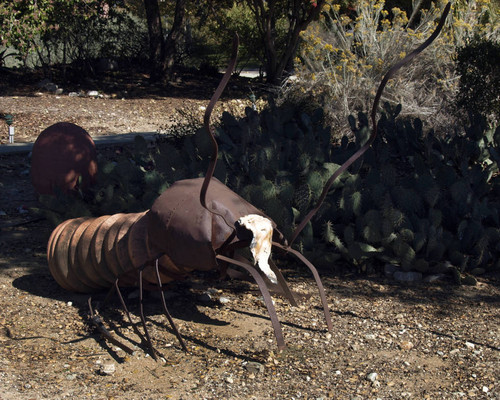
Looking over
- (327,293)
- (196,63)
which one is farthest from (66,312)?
(196,63)

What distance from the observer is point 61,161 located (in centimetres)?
617

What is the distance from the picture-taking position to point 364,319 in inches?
165

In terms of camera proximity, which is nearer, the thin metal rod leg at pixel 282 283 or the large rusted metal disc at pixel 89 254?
the thin metal rod leg at pixel 282 283

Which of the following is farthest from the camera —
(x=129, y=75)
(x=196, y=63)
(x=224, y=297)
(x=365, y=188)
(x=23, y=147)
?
(x=196, y=63)

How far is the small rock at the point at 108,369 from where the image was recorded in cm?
350

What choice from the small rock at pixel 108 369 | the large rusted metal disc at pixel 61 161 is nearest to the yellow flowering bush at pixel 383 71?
the large rusted metal disc at pixel 61 161

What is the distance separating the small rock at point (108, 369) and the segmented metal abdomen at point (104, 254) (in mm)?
586

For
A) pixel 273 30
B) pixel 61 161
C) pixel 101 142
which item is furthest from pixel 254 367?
pixel 273 30

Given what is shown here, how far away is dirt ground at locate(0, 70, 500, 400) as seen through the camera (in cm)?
338

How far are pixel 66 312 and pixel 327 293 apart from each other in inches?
68.2

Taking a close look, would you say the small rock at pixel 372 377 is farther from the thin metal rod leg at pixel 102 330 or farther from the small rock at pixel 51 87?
the small rock at pixel 51 87

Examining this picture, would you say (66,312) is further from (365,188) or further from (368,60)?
(368,60)

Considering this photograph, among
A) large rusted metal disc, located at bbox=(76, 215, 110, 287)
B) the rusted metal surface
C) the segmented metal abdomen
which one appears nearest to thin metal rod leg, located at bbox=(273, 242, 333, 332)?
the rusted metal surface

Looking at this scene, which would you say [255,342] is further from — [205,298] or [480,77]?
[480,77]
